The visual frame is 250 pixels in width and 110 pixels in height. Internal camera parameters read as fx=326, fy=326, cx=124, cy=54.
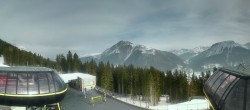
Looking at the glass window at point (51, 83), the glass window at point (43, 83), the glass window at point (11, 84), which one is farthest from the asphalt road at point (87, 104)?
the glass window at point (11, 84)

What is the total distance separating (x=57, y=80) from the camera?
154ft

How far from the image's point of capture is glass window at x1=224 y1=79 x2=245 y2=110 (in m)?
19.7

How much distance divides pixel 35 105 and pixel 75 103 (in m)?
26.2

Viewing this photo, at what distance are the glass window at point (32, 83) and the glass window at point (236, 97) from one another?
28697mm

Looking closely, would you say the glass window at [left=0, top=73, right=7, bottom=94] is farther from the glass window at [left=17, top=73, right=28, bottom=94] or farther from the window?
the window

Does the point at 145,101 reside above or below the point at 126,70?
below

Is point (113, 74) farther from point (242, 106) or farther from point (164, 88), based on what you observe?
point (242, 106)

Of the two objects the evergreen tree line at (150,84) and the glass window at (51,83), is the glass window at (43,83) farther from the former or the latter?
the evergreen tree line at (150,84)

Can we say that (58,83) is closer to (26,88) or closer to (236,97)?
(26,88)

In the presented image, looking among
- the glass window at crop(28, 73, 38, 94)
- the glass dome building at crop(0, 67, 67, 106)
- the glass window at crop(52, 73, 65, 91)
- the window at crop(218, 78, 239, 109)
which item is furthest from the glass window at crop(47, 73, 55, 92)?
the window at crop(218, 78, 239, 109)

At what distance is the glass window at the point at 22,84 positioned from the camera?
140 ft

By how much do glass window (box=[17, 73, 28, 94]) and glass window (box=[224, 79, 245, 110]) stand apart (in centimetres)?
2913

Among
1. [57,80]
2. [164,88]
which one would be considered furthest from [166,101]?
[57,80]

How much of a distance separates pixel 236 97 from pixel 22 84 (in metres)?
30.5
